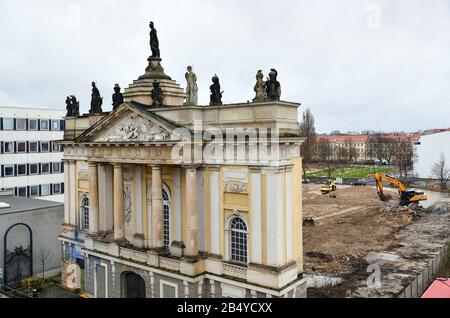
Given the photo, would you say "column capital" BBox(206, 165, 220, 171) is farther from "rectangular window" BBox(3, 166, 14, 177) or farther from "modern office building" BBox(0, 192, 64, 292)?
"rectangular window" BBox(3, 166, 14, 177)

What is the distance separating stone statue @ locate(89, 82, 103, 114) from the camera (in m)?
27.0

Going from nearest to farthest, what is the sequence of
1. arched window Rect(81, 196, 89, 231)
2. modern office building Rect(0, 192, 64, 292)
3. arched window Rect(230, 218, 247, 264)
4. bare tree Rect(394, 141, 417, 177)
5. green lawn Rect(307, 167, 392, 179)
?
arched window Rect(230, 218, 247, 264) < arched window Rect(81, 196, 89, 231) < modern office building Rect(0, 192, 64, 292) < green lawn Rect(307, 167, 392, 179) < bare tree Rect(394, 141, 417, 177)

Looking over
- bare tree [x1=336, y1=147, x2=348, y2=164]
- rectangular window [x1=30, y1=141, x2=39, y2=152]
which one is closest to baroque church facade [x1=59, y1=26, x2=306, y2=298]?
rectangular window [x1=30, y1=141, x2=39, y2=152]

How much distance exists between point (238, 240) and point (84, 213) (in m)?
13.8

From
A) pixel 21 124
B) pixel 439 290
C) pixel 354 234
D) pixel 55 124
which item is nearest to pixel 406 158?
pixel 354 234

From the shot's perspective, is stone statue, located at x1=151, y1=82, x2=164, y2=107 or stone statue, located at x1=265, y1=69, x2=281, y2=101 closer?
stone statue, located at x1=265, y1=69, x2=281, y2=101

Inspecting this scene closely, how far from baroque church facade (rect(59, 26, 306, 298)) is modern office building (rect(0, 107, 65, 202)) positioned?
76.3ft

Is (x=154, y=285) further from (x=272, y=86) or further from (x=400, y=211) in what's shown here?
(x=400, y=211)

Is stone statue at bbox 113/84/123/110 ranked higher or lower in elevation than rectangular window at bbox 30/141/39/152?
higher

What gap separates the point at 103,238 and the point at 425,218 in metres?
41.3

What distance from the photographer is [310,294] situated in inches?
999

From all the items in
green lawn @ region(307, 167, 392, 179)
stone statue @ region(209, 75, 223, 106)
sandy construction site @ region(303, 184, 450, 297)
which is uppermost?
stone statue @ region(209, 75, 223, 106)

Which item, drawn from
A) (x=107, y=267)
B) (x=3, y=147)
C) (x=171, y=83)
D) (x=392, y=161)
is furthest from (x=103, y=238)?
(x=392, y=161)

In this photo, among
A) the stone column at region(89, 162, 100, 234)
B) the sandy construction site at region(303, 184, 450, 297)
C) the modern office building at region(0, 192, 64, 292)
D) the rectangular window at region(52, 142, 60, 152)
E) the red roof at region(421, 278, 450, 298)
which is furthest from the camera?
the rectangular window at region(52, 142, 60, 152)
